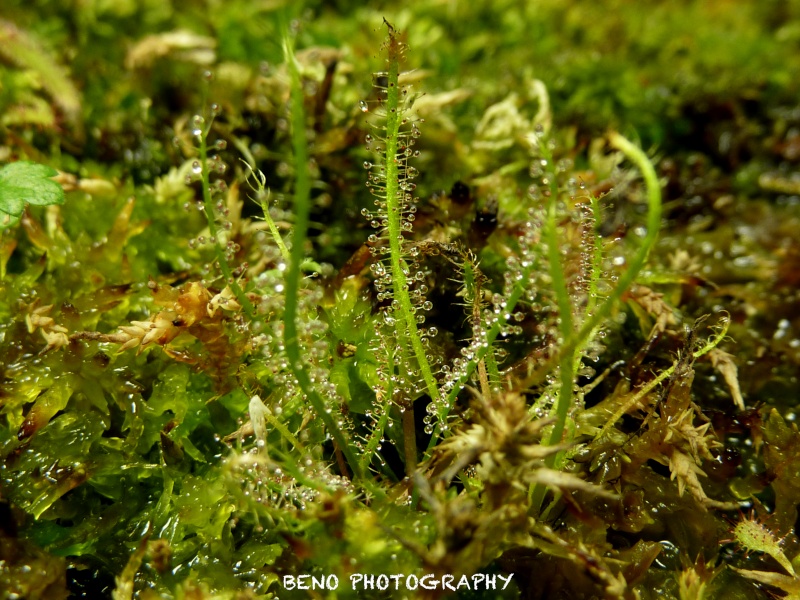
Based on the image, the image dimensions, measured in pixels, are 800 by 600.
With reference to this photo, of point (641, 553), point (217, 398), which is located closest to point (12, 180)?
point (217, 398)

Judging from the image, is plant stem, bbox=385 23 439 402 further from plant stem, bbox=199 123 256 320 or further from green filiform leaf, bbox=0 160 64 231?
green filiform leaf, bbox=0 160 64 231

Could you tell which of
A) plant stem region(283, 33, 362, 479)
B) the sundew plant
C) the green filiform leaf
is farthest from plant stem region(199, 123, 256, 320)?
the green filiform leaf

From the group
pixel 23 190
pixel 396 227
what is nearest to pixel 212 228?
pixel 396 227

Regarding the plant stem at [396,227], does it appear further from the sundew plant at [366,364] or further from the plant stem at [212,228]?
the plant stem at [212,228]

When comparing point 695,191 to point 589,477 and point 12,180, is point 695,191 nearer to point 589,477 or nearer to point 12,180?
point 589,477

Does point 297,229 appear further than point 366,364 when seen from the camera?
No

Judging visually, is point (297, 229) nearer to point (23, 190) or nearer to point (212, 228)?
point (212, 228)

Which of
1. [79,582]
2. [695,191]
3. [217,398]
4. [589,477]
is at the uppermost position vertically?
[695,191]
